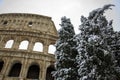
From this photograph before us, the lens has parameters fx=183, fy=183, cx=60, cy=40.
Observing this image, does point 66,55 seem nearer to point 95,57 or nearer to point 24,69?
point 95,57

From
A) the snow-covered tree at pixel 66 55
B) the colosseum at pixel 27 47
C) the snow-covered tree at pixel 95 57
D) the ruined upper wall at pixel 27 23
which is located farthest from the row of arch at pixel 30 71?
the snow-covered tree at pixel 95 57

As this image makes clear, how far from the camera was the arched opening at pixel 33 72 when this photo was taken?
1748 centimetres

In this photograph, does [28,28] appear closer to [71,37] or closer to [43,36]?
[43,36]

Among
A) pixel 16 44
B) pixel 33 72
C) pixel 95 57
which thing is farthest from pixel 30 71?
pixel 95 57

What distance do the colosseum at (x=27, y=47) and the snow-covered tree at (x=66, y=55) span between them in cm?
496

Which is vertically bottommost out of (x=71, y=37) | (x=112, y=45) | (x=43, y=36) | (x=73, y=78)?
(x=73, y=78)

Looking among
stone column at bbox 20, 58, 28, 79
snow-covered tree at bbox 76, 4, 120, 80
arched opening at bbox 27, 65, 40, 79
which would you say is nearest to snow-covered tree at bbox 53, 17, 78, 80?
snow-covered tree at bbox 76, 4, 120, 80

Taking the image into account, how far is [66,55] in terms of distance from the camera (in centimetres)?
1229

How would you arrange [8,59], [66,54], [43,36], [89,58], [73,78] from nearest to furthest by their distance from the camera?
[89,58] → [73,78] → [66,54] → [8,59] → [43,36]

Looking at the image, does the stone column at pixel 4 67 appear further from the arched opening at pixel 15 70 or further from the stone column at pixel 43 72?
the stone column at pixel 43 72

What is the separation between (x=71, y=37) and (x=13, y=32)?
8720mm

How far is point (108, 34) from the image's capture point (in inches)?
471

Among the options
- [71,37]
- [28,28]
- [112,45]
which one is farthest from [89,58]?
[28,28]

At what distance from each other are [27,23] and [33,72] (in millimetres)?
5965
